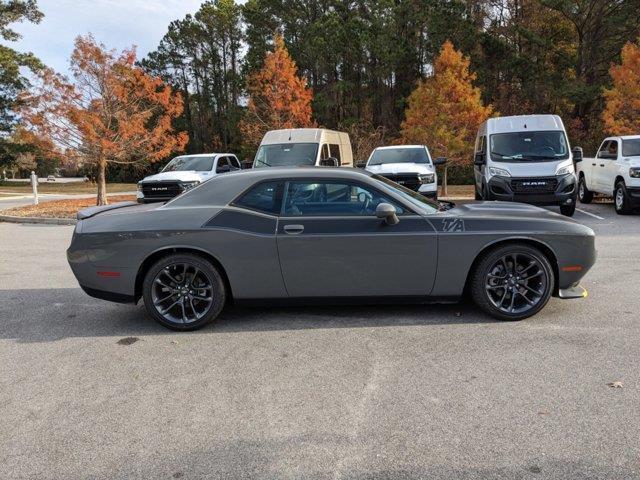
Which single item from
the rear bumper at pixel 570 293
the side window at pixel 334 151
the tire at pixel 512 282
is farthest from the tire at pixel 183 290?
the side window at pixel 334 151

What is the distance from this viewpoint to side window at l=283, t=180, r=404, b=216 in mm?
4922

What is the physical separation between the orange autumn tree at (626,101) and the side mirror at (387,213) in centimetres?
2169

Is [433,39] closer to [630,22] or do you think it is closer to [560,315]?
[630,22]

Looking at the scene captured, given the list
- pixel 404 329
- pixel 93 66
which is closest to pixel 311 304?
pixel 404 329

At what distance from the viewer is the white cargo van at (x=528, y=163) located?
12.0m

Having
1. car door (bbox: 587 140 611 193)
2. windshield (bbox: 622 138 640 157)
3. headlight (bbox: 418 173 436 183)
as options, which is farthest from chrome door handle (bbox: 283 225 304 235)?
car door (bbox: 587 140 611 193)

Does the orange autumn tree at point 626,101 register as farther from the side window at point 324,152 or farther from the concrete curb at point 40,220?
the concrete curb at point 40,220

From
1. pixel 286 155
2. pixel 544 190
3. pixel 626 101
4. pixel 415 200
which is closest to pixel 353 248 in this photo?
pixel 415 200

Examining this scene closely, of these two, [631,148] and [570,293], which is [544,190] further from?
[570,293]

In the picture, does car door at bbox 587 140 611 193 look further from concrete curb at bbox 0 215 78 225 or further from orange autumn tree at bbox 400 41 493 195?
concrete curb at bbox 0 215 78 225

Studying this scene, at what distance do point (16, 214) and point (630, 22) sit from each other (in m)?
36.2

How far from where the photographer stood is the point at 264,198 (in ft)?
16.4

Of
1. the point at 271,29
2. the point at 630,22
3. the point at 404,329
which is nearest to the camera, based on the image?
the point at 404,329

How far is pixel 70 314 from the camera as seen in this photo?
5.58 m
